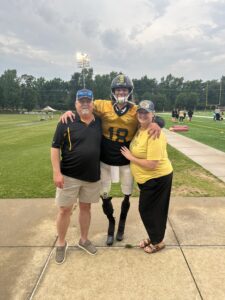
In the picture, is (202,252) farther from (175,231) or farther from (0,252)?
(0,252)

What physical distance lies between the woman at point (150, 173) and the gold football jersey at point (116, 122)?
0.12 meters

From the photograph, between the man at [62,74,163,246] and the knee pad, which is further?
the knee pad

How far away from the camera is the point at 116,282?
2701mm

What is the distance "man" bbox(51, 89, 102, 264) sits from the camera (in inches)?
117

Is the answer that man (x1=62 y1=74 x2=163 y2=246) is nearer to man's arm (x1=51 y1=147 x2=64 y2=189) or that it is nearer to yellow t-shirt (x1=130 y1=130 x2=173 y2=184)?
yellow t-shirt (x1=130 y1=130 x2=173 y2=184)

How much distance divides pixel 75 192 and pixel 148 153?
927 millimetres

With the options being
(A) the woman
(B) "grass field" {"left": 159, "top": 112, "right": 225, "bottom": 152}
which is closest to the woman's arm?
(A) the woman

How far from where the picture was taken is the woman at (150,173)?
9.86 feet

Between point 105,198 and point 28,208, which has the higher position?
point 105,198

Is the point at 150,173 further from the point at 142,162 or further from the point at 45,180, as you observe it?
the point at 45,180

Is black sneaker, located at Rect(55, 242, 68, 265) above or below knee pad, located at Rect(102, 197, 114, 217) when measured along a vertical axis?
below

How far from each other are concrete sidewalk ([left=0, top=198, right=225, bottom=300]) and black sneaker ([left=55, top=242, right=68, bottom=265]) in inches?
2.2

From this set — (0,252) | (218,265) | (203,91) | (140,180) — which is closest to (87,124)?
(140,180)

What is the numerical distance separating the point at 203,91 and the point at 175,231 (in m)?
135
